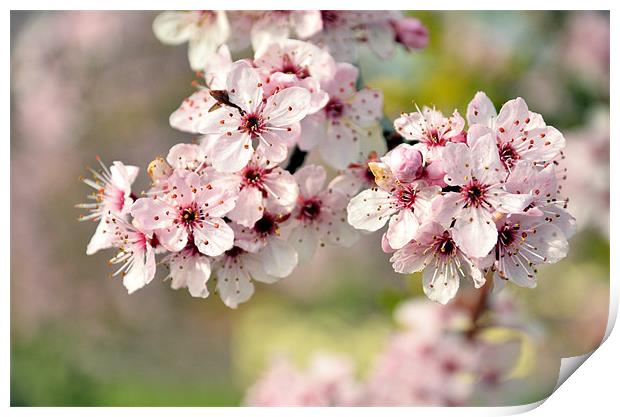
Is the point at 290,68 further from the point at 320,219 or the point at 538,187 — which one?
the point at 538,187

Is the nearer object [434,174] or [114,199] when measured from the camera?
[434,174]

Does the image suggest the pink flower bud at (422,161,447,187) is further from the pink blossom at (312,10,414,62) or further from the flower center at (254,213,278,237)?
the pink blossom at (312,10,414,62)

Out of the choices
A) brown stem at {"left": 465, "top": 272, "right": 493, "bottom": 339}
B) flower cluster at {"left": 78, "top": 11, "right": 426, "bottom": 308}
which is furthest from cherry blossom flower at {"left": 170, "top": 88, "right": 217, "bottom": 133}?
brown stem at {"left": 465, "top": 272, "right": 493, "bottom": 339}

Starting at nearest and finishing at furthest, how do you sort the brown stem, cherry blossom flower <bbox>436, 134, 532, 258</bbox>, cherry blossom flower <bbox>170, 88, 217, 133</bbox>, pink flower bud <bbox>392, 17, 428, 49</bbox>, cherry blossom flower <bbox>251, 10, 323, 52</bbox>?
cherry blossom flower <bbox>436, 134, 532, 258</bbox>, cherry blossom flower <bbox>170, 88, 217, 133</bbox>, cherry blossom flower <bbox>251, 10, 323, 52</bbox>, pink flower bud <bbox>392, 17, 428, 49</bbox>, the brown stem

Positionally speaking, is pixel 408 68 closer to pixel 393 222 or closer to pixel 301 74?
pixel 301 74

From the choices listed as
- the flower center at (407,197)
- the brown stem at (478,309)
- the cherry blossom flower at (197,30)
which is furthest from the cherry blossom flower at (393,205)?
the brown stem at (478,309)

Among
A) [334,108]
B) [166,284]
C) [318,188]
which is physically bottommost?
[166,284]

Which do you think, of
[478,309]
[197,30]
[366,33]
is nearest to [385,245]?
[366,33]

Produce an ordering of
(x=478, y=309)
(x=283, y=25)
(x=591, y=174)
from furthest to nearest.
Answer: (x=591, y=174)
(x=478, y=309)
(x=283, y=25)
